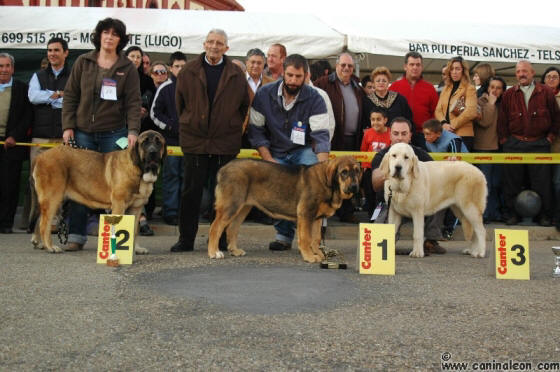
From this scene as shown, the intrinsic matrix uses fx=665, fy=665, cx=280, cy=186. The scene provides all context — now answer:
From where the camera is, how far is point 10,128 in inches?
377

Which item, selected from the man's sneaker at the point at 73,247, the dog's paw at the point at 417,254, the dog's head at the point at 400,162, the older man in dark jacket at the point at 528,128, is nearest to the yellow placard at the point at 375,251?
the dog's head at the point at 400,162

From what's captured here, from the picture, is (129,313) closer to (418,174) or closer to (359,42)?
(418,174)

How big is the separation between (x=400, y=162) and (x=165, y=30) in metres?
6.24

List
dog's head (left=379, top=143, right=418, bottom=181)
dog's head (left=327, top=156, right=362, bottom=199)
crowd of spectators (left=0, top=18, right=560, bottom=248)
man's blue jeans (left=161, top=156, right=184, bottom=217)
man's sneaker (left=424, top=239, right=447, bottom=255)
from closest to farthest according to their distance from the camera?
dog's head (left=327, top=156, right=362, bottom=199) → dog's head (left=379, top=143, right=418, bottom=181) → crowd of spectators (left=0, top=18, right=560, bottom=248) → man's sneaker (left=424, top=239, right=447, bottom=255) → man's blue jeans (left=161, top=156, right=184, bottom=217)

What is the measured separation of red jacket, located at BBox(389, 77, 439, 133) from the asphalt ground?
151 inches

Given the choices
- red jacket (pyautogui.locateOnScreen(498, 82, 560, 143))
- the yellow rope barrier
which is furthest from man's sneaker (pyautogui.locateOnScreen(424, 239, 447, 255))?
red jacket (pyautogui.locateOnScreen(498, 82, 560, 143))

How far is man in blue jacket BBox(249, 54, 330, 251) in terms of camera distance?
24.8ft

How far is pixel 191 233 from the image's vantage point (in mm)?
7617

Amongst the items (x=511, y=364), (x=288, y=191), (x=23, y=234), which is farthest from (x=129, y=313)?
(x=23, y=234)

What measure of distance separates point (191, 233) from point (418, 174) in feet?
8.75

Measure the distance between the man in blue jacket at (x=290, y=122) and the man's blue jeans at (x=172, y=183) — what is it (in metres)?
2.32

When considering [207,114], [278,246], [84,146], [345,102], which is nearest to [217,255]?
[278,246]

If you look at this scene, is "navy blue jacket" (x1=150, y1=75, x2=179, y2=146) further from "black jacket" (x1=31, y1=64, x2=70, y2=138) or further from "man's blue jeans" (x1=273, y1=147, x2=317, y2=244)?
"man's blue jeans" (x1=273, y1=147, x2=317, y2=244)

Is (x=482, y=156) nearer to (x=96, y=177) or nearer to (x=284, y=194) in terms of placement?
(x=284, y=194)
